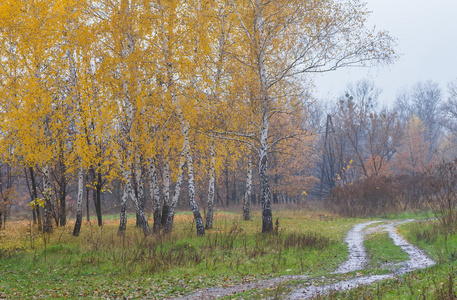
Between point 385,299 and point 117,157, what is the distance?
12.0 m

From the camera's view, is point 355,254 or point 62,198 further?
point 62,198

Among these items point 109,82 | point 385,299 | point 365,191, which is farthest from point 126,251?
point 365,191

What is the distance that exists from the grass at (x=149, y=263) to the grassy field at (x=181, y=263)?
0.02 metres

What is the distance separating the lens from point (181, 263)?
11.4 metres

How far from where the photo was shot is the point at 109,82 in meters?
16.0

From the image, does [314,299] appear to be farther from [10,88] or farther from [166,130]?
[10,88]

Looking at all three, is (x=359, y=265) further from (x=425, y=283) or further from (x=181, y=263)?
(x=181, y=263)

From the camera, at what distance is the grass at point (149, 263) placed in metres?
9.40

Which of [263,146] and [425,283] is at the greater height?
[263,146]

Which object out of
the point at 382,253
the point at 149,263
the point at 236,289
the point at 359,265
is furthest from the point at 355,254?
the point at 149,263

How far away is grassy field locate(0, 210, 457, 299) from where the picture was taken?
28.7ft

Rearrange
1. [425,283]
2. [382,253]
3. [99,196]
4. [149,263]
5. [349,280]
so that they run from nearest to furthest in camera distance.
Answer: [425,283], [349,280], [149,263], [382,253], [99,196]

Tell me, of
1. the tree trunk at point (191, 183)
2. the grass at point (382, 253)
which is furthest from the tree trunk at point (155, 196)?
the grass at point (382, 253)

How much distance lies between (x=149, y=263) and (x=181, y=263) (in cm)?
93
